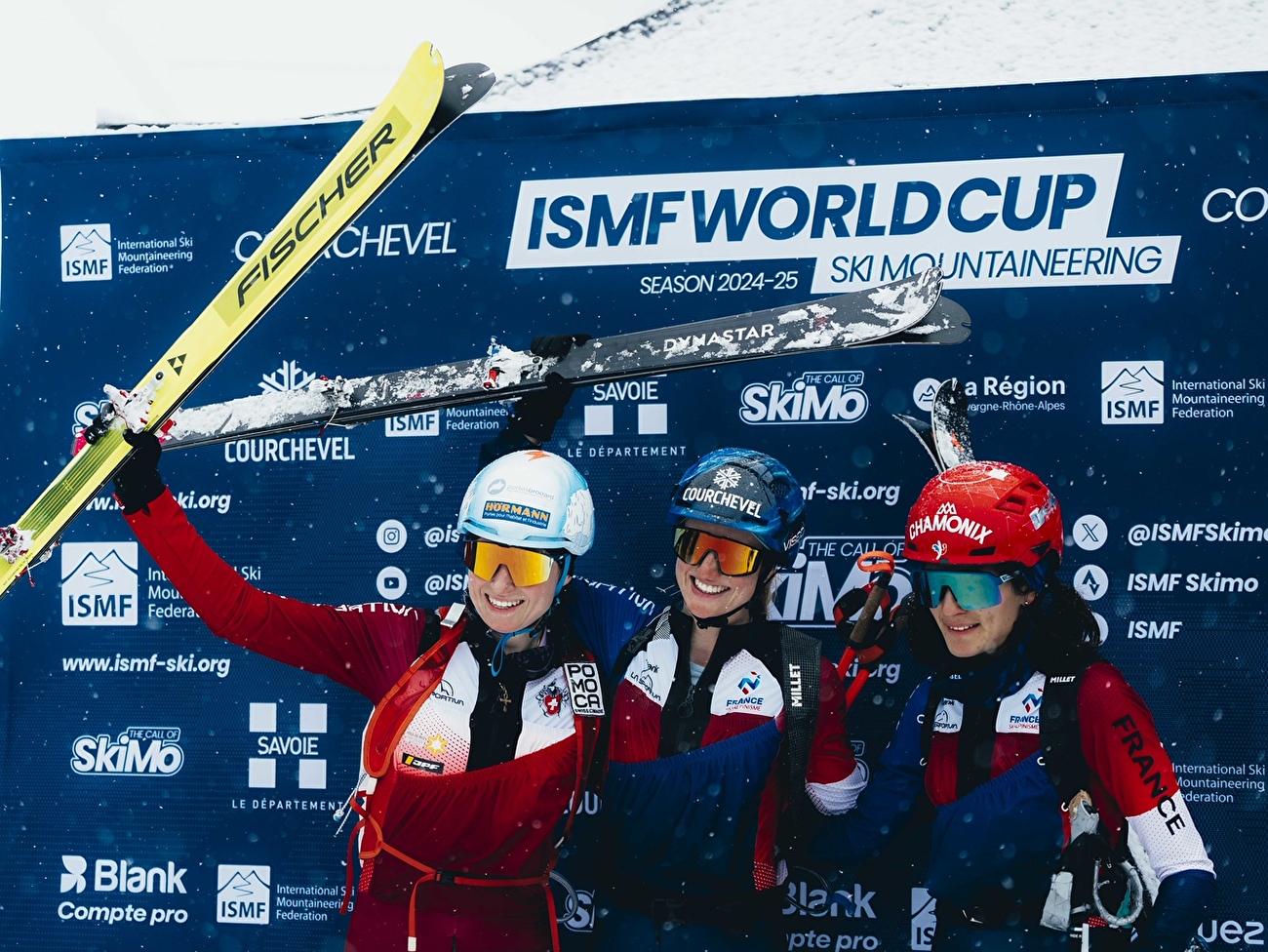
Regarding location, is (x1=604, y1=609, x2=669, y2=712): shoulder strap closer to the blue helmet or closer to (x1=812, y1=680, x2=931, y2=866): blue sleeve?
the blue helmet

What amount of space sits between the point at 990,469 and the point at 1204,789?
61.5 inches

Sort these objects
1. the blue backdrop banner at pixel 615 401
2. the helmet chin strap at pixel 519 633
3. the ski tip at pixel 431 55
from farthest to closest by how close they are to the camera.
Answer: the blue backdrop banner at pixel 615 401 → the helmet chin strap at pixel 519 633 → the ski tip at pixel 431 55

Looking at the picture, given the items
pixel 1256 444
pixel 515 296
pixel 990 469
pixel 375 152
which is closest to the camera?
pixel 375 152

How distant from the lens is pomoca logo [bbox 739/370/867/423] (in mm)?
4062

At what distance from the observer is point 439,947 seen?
132 inches

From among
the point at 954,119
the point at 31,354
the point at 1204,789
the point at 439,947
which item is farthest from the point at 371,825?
the point at 954,119

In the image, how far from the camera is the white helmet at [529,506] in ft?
11.0

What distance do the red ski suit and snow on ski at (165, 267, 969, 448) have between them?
1.63ft

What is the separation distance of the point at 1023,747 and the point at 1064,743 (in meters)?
0.11

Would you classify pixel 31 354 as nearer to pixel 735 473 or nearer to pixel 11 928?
pixel 11 928

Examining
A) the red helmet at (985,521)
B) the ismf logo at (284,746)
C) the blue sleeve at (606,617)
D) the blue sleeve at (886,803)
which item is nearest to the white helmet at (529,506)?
the blue sleeve at (606,617)

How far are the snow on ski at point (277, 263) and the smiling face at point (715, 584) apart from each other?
4.34 ft

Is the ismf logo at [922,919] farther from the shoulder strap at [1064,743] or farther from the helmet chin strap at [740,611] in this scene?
the helmet chin strap at [740,611]

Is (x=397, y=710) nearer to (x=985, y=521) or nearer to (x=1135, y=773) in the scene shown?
(x=985, y=521)
